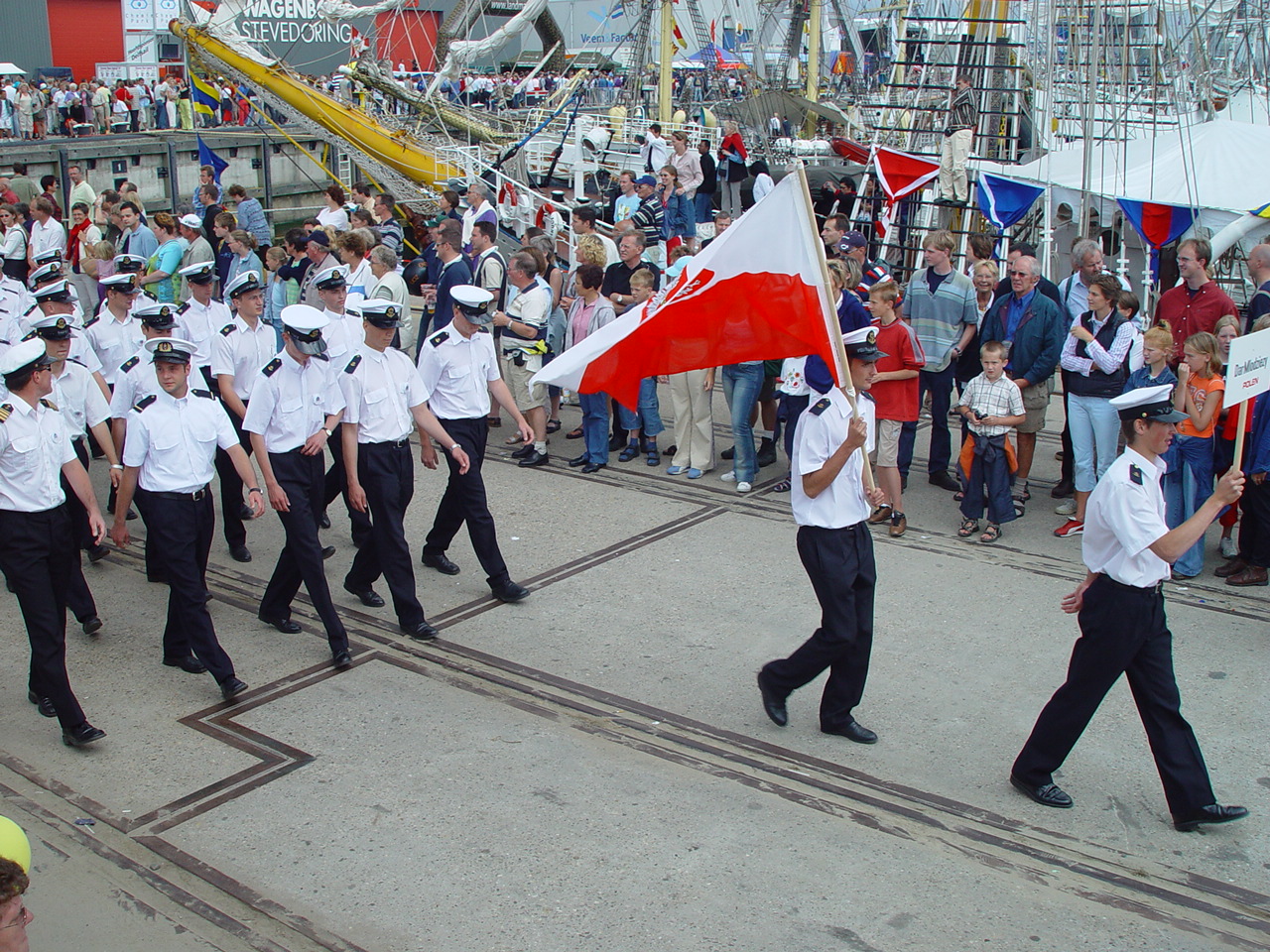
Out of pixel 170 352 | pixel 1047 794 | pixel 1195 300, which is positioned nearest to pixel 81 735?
pixel 170 352

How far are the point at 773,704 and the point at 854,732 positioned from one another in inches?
16.0

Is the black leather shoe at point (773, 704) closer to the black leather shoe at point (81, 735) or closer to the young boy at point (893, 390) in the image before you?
the young boy at point (893, 390)

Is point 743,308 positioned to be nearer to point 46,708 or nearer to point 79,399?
point 46,708

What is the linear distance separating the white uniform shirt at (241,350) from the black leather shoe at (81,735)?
2.98 m

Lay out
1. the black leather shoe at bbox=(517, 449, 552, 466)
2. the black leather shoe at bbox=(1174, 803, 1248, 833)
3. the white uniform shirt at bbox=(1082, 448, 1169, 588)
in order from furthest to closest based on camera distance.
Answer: the black leather shoe at bbox=(517, 449, 552, 466), the black leather shoe at bbox=(1174, 803, 1248, 833), the white uniform shirt at bbox=(1082, 448, 1169, 588)

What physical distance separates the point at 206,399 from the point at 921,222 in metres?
11.4

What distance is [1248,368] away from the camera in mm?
5129

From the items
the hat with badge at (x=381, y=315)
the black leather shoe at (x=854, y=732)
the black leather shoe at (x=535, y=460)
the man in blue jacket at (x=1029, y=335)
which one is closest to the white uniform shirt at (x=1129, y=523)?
the black leather shoe at (x=854, y=732)

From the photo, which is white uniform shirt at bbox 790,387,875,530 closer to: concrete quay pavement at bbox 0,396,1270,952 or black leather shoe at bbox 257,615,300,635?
concrete quay pavement at bbox 0,396,1270,952

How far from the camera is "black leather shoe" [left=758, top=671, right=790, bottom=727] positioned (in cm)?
577

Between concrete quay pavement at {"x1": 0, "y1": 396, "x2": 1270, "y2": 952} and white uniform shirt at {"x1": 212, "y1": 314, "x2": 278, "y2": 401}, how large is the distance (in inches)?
53.4

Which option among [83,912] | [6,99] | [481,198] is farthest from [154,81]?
[83,912]

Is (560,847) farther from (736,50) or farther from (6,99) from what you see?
(736,50)

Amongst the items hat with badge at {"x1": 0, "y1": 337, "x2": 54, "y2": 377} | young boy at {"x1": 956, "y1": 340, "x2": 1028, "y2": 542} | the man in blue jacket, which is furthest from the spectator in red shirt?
hat with badge at {"x1": 0, "y1": 337, "x2": 54, "y2": 377}
